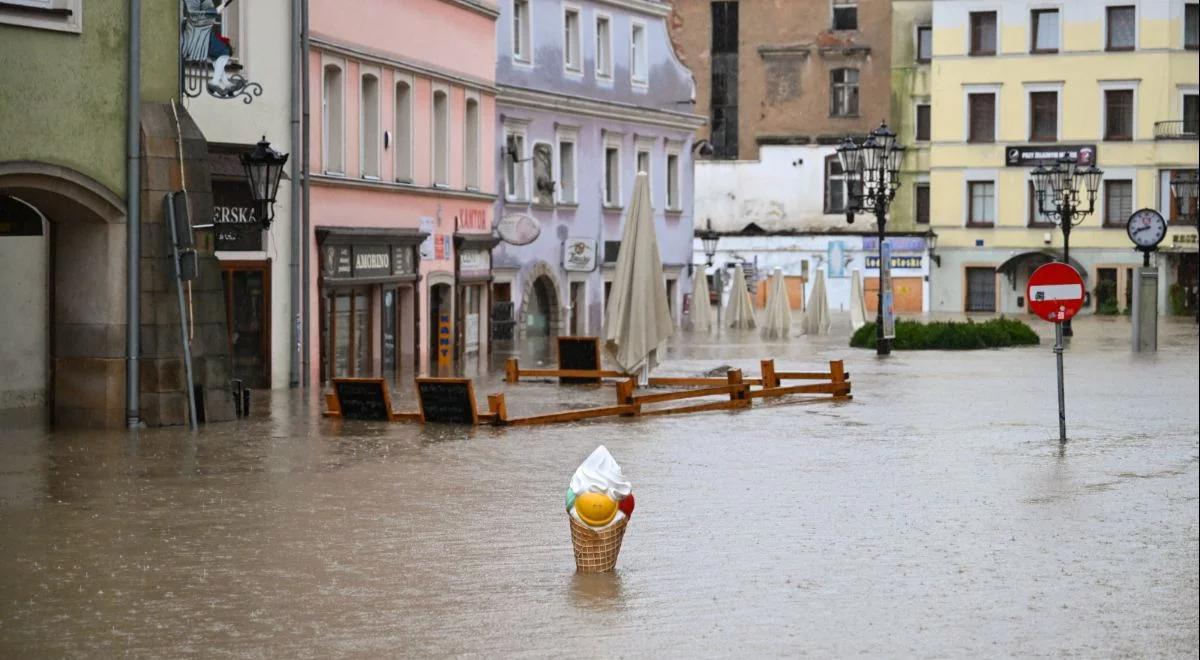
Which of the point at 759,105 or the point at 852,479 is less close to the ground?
the point at 759,105

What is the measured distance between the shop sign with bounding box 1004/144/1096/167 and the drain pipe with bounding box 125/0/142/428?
56931 mm

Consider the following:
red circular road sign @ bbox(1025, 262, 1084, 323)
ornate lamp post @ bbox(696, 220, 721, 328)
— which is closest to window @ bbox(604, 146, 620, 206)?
ornate lamp post @ bbox(696, 220, 721, 328)

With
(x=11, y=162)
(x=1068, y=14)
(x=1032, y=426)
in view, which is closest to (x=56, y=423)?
(x=11, y=162)

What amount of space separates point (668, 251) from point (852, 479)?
140 ft

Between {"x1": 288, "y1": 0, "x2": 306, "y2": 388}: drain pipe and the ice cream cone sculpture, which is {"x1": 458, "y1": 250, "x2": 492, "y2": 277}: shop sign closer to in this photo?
{"x1": 288, "y1": 0, "x2": 306, "y2": 388}: drain pipe

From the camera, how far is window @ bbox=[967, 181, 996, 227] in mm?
76562

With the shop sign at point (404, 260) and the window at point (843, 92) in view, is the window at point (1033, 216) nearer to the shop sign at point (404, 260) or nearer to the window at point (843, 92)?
the window at point (843, 92)

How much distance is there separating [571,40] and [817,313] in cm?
1003

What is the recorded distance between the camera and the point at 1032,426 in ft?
74.0

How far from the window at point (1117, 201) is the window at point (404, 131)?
44.0m

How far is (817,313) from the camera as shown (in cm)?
5428

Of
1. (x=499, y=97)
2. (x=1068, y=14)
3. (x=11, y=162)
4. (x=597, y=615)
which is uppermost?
(x=1068, y=14)

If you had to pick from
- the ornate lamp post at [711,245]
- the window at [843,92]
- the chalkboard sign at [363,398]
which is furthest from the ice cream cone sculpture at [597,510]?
the window at [843,92]

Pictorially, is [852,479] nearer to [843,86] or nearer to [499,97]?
[499,97]
